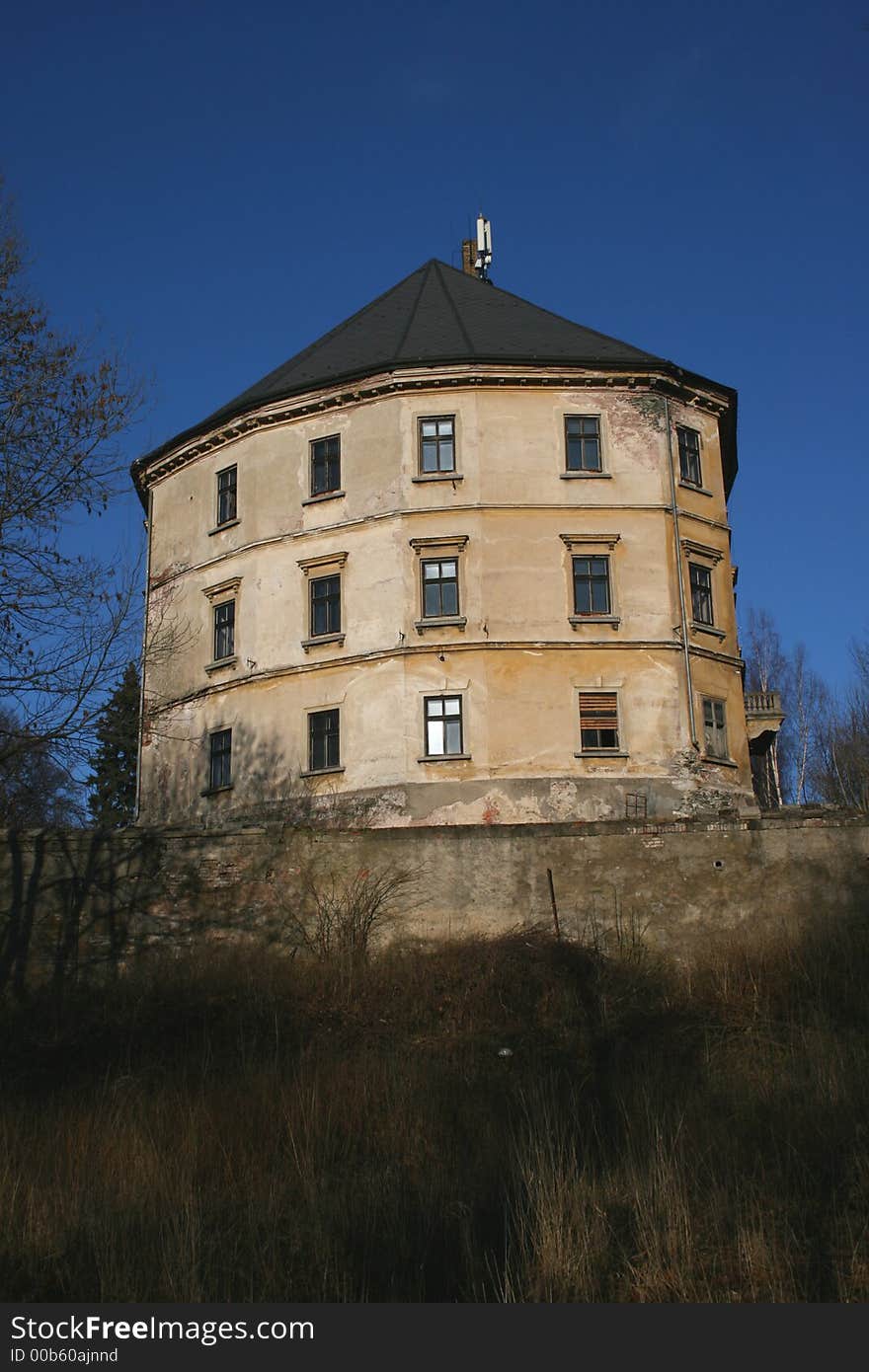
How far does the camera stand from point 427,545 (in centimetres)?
3155

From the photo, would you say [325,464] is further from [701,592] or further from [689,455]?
[701,592]

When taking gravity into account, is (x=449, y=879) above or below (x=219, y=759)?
below

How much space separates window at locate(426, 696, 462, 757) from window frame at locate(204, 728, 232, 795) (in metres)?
5.60

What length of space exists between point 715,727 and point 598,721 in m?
3.10

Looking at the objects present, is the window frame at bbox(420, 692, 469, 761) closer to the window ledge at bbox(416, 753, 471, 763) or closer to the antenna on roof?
the window ledge at bbox(416, 753, 471, 763)

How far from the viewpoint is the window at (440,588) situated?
1228 inches

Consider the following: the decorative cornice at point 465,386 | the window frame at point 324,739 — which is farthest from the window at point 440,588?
the decorative cornice at point 465,386

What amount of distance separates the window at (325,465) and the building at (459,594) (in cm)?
6

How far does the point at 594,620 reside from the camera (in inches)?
1217

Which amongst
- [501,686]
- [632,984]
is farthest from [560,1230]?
[501,686]

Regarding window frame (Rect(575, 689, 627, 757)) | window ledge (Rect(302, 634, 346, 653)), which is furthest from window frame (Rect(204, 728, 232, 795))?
window frame (Rect(575, 689, 627, 757))

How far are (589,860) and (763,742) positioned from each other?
48.9ft

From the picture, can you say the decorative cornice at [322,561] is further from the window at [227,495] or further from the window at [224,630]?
the window at [227,495]

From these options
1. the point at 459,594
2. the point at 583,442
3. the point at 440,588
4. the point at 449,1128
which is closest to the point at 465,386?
the point at 583,442
